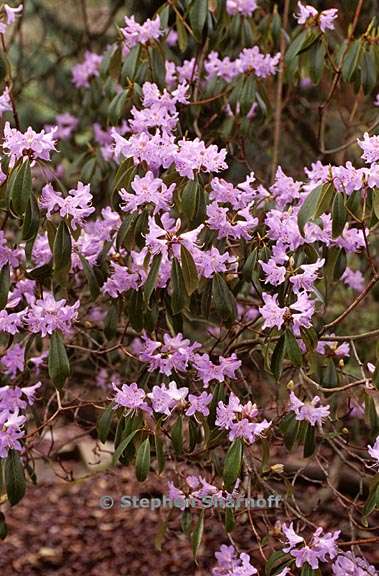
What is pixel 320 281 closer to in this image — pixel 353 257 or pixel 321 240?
pixel 321 240

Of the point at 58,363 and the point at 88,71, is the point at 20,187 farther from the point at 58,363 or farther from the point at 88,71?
the point at 88,71

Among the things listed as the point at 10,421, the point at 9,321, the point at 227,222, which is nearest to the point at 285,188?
the point at 227,222

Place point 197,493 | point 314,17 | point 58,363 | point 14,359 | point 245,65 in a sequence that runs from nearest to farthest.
Answer: point 58,363 → point 197,493 → point 14,359 → point 314,17 → point 245,65

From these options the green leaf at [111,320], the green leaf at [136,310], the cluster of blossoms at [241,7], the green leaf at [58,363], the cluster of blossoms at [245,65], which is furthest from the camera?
the cluster of blossoms at [241,7]

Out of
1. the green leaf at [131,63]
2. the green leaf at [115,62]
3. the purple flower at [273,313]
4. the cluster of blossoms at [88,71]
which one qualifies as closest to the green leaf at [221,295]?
the purple flower at [273,313]

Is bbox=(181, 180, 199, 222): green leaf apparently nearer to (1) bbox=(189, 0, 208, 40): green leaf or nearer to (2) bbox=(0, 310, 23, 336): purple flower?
(2) bbox=(0, 310, 23, 336): purple flower

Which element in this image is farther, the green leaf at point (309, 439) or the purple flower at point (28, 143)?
the green leaf at point (309, 439)

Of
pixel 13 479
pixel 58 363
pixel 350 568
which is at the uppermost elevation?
pixel 58 363

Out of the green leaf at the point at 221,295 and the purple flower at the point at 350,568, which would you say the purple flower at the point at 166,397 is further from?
the purple flower at the point at 350,568
